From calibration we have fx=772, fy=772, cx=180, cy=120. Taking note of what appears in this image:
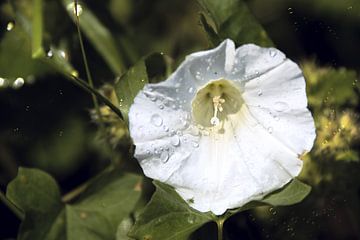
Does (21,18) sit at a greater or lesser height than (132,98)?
greater

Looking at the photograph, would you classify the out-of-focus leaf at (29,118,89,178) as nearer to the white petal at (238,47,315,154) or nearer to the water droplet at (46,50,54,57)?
the water droplet at (46,50,54,57)

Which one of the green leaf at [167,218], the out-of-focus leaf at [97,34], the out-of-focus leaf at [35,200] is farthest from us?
the out-of-focus leaf at [97,34]

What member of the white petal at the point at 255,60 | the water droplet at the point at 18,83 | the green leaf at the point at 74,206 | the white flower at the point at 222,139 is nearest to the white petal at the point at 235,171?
the white flower at the point at 222,139

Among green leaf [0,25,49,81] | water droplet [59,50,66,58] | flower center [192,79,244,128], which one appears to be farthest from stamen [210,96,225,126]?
green leaf [0,25,49,81]

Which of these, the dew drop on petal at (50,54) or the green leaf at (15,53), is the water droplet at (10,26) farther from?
the dew drop on petal at (50,54)

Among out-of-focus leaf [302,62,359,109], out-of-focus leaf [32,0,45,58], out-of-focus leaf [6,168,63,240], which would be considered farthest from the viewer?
out-of-focus leaf [302,62,359,109]

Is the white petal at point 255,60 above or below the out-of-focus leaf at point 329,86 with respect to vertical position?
above

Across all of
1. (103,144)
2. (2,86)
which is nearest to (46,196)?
(103,144)

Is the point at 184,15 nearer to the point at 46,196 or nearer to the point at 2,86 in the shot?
the point at 2,86
